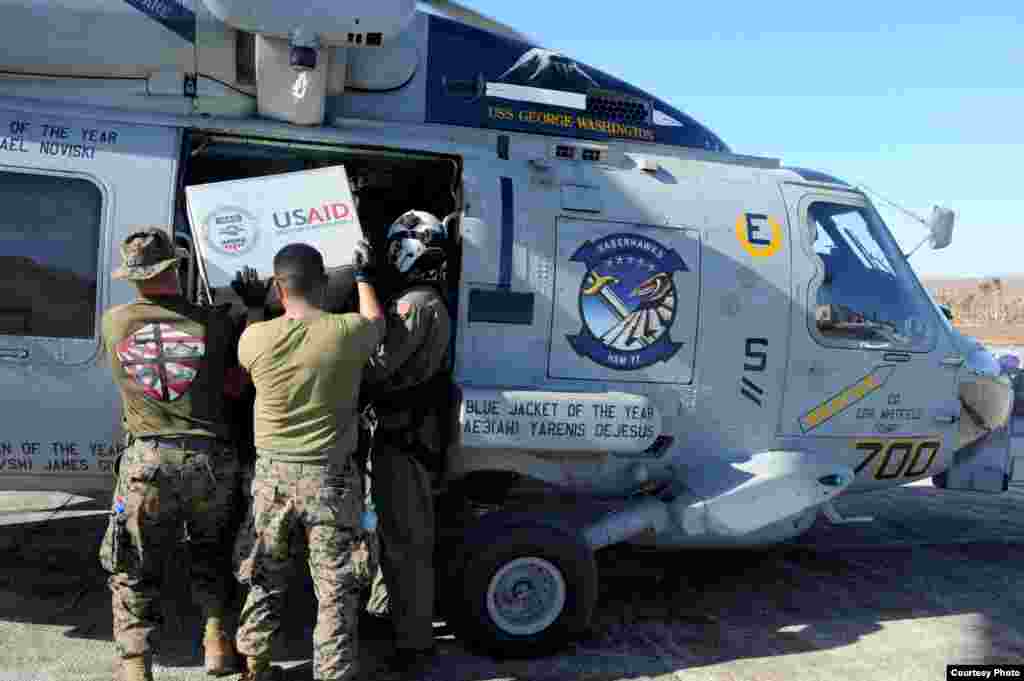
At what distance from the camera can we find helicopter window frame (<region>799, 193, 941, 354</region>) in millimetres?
5352

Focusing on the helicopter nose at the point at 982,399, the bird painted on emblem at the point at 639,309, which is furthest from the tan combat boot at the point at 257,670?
the helicopter nose at the point at 982,399

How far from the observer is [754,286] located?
5211 millimetres

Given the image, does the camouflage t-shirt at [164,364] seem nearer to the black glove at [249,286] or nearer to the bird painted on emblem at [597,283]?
the black glove at [249,286]

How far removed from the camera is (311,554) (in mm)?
3787

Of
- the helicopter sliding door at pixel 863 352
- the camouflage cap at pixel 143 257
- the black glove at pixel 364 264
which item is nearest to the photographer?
the camouflage cap at pixel 143 257

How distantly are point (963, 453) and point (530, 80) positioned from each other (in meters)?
3.85

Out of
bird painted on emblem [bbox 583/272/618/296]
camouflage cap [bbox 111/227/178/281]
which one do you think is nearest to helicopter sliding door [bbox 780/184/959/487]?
bird painted on emblem [bbox 583/272/618/296]

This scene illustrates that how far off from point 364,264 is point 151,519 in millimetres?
1456

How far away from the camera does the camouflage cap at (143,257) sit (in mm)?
3834

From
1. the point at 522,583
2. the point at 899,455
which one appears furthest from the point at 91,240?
the point at 899,455

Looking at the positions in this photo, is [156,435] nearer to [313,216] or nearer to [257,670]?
[257,670]

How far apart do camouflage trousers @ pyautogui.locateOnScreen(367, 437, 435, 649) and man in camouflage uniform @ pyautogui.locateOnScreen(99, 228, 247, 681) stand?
77 cm

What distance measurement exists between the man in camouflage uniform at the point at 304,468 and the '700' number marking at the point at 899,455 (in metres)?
3.33

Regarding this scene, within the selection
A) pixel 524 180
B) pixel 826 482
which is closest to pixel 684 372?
pixel 826 482
